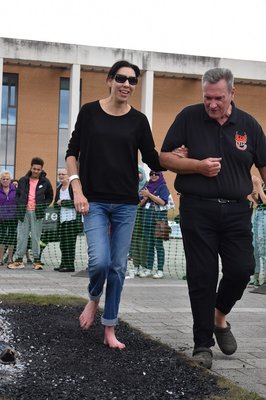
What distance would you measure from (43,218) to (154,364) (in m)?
8.43

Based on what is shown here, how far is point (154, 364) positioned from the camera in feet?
14.1

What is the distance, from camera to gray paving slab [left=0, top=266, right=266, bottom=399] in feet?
15.1

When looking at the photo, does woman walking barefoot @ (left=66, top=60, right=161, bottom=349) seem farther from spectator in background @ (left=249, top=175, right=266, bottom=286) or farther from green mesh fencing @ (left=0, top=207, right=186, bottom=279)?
green mesh fencing @ (left=0, top=207, right=186, bottom=279)

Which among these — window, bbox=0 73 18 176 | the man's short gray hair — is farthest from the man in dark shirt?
window, bbox=0 73 18 176

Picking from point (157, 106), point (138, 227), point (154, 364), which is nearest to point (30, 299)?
point (154, 364)

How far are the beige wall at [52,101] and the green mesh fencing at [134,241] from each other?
27.2m

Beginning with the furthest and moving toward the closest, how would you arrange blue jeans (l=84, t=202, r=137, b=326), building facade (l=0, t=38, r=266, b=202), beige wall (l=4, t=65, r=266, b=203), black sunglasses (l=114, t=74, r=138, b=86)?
beige wall (l=4, t=65, r=266, b=203)
building facade (l=0, t=38, r=266, b=202)
black sunglasses (l=114, t=74, r=138, b=86)
blue jeans (l=84, t=202, r=137, b=326)

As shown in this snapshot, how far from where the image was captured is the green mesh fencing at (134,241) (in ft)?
37.5

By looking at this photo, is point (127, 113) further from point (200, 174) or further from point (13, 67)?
point (13, 67)

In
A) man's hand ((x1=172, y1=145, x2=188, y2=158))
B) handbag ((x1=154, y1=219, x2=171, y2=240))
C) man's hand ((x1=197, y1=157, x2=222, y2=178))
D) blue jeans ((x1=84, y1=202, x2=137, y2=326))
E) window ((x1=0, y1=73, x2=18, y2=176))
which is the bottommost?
handbag ((x1=154, y1=219, x2=171, y2=240))

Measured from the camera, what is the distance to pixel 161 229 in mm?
11273

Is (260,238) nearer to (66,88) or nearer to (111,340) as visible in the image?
(111,340)

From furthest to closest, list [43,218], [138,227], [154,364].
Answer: [43,218] < [138,227] < [154,364]

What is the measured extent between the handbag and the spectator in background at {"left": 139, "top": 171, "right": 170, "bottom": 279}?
5 cm
